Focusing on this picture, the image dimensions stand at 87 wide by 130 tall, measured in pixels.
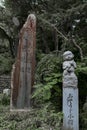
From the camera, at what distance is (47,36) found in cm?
1684

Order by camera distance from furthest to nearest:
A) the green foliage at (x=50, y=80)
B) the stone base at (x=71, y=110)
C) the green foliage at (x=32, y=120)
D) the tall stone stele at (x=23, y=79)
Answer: the tall stone stele at (x=23, y=79)
the green foliage at (x=50, y=80)
the green foliage at (x=32, y=120)
the stone base at (x=71, y=110)

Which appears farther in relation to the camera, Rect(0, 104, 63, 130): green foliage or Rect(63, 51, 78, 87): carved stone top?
Rect(0, 104, 63, 130): green foliage

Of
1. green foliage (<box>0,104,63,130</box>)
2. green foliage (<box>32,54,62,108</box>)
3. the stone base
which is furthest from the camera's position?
green foliage (<box>32,54,62,108</box>)

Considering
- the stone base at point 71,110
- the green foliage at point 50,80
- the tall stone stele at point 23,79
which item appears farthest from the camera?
the tall stone stele at point 23,79

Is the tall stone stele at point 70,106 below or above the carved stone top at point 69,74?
Answer: below

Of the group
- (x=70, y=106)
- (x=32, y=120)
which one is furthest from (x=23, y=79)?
(x=70, y=106)

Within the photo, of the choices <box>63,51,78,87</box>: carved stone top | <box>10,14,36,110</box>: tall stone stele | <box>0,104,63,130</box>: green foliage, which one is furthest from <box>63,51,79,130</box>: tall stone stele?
<box>10,14,36,110</box>: tall stone stele

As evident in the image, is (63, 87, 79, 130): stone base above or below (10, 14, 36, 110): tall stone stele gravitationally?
below

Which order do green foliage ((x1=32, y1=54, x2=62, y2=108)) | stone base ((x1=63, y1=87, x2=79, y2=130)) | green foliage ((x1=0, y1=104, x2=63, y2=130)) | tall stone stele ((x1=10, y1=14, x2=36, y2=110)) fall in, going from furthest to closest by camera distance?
tall stone stele ((x1=10, y1=14, x2=36, y2=110))
green foliage ((x1=32, y1=54, x2=62, y2=108))
green foliage ((x1=0, y1=104, x2=63, y2=130))
stone base ((x1=63, y1=87, x2=79, y2=130))

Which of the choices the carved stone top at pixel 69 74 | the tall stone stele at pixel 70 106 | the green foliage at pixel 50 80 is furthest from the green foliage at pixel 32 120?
the carved stone top at pixel 69 74

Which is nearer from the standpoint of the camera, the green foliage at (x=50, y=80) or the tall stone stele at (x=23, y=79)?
the green foliage at (x=50, y=80)

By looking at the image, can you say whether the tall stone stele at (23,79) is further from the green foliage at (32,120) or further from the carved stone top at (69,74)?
the carved stone top at (69,74)

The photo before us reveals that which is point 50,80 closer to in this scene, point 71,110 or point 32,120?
point 32,120

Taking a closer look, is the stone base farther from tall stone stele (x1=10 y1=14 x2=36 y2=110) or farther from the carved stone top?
tall stone stele (x1=10 y1=14 x2=36 y2=110)
